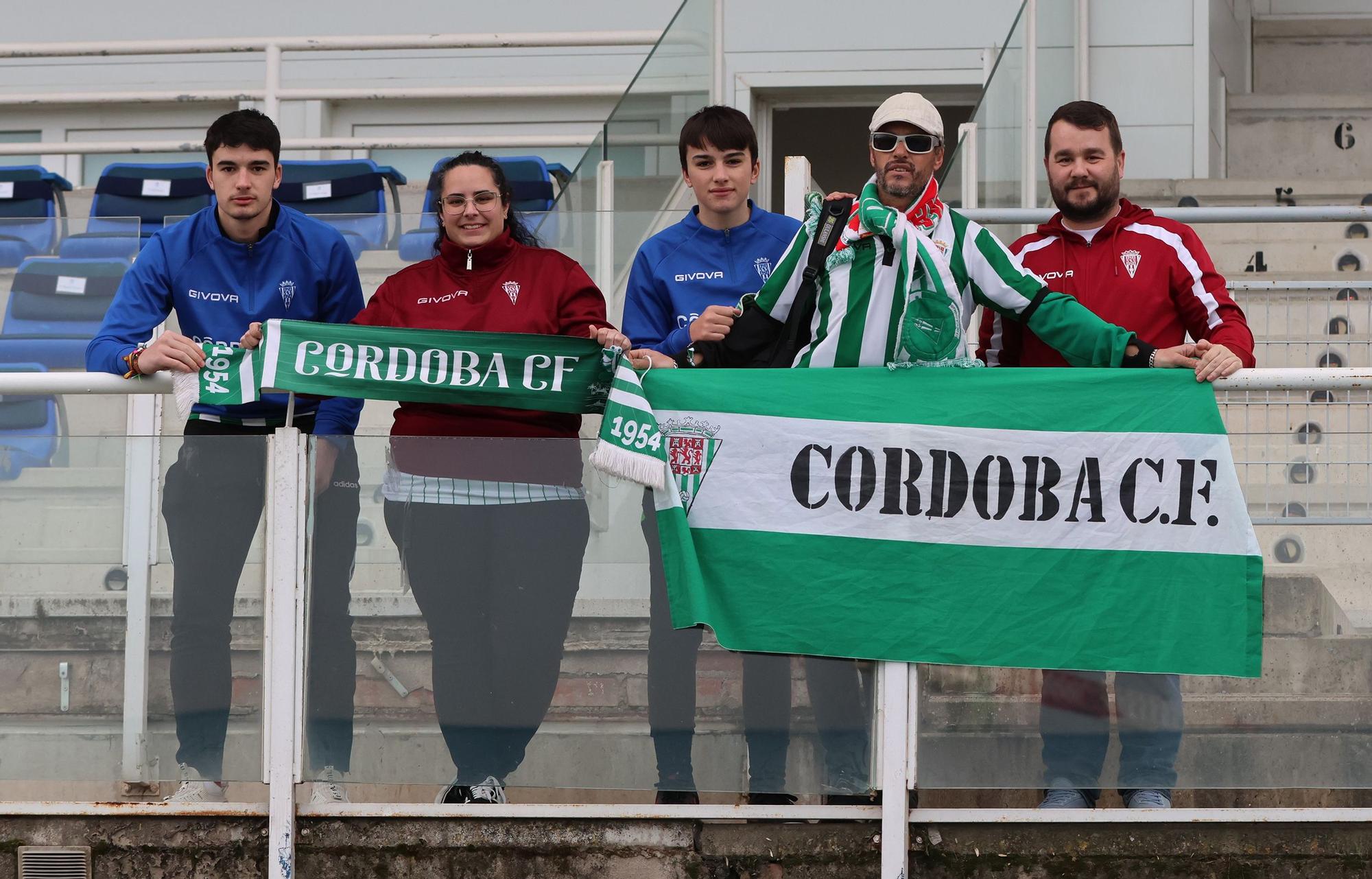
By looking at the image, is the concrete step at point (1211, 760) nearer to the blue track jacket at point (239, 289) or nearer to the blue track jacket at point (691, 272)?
the blue track jacket at point (691, 272)

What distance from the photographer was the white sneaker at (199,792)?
150 inches

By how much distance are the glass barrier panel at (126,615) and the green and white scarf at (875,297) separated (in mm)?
1305

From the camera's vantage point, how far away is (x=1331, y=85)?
10.4m

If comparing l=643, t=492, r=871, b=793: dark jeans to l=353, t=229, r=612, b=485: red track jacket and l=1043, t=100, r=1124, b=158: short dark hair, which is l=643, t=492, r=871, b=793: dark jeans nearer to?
l=353, t=229, r=612, b=485: red track jacket

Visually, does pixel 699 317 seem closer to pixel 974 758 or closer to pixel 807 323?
pixel 807 323

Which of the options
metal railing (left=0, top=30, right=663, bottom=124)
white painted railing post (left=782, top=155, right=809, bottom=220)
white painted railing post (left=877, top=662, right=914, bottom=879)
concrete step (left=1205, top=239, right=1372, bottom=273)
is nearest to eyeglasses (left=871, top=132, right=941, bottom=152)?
white painted railing post (left=782, top=155, right=809, bottom=220)

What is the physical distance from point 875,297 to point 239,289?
1.61 meters

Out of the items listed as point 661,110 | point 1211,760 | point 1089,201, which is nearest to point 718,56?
point 661,110

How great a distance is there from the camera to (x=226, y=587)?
3.79m

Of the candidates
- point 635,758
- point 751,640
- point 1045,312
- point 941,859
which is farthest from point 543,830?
point 1045,312

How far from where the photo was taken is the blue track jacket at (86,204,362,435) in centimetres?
405

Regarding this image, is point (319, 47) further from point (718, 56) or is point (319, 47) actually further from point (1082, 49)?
point (1082, 49)

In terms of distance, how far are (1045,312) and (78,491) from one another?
2.25 meters

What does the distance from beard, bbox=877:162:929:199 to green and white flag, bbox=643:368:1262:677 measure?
1.33ft
